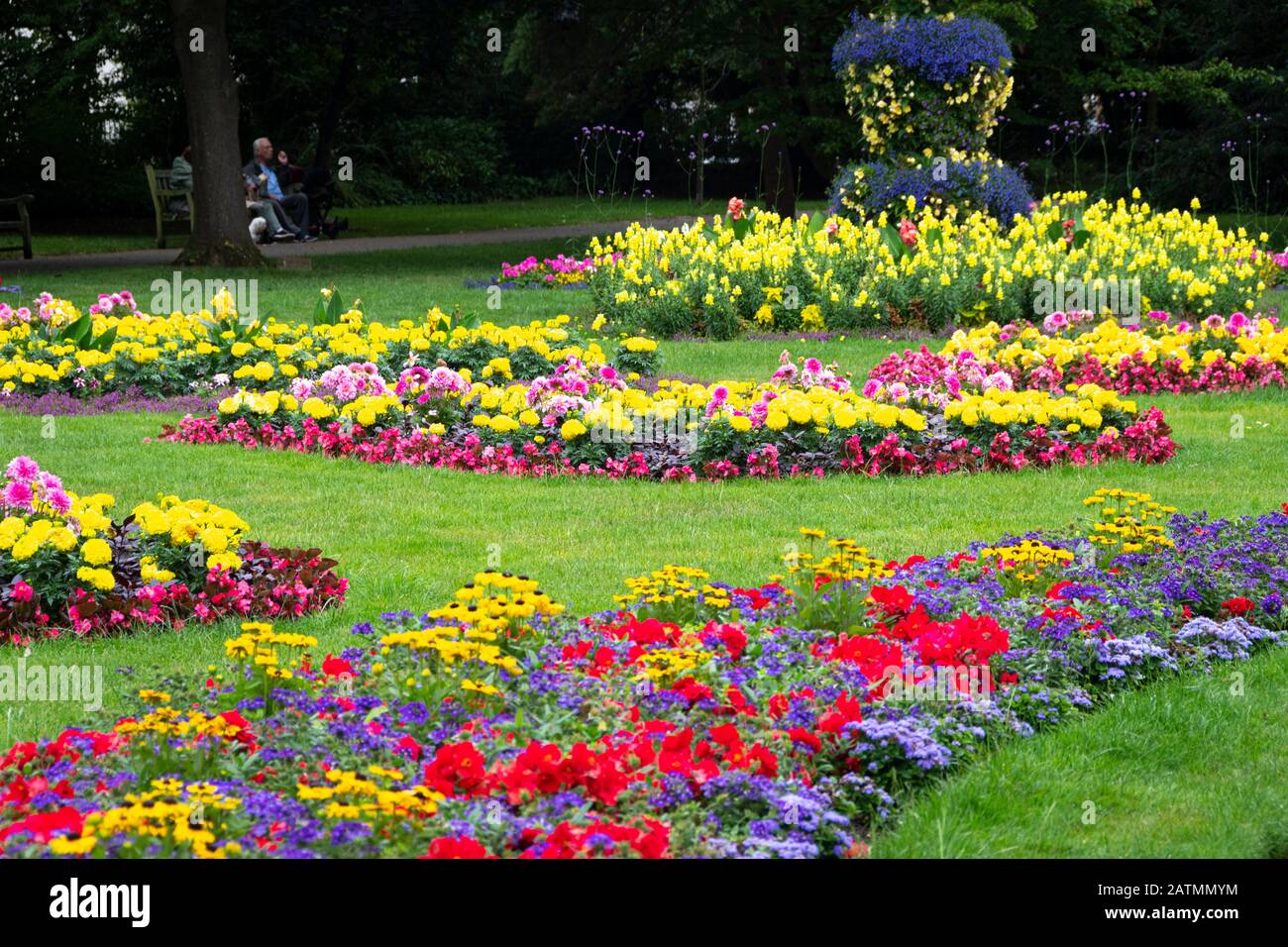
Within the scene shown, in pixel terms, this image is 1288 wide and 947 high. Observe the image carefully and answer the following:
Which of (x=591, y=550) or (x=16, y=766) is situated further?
(x=591, y=550)

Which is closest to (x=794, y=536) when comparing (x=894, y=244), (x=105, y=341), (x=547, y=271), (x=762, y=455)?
(x=762, y=455)

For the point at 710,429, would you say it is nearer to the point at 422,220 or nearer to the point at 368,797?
the point at 368,797

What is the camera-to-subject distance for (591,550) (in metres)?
6.52

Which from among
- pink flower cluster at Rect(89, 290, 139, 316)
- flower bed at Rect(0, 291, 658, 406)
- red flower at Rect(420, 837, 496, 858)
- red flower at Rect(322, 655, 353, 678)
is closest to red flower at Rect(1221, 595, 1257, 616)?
red flower at Rect(322, 655, 353, 678)

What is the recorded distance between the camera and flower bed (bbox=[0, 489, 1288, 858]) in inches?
132

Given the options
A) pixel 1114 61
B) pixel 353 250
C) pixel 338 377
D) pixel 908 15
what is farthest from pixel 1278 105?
pixel 338 377

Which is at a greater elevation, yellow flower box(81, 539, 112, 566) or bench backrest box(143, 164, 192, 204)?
bench backrest box(143, 164, 192, 204)

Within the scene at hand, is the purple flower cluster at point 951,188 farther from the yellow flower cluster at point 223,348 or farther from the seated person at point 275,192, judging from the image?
the seated person at point 275,192

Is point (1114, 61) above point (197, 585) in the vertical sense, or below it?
above

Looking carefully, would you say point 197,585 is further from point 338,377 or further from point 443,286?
point 443,286

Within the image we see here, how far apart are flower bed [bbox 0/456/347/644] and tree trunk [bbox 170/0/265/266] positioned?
14154mm

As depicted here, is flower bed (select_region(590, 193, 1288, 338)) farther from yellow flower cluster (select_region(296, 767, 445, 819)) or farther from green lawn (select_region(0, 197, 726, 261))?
yellow flower cluster (select_region(296, 767, 445, 819))

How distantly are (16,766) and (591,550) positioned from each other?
117 inches

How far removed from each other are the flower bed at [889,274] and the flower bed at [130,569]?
312 inches
